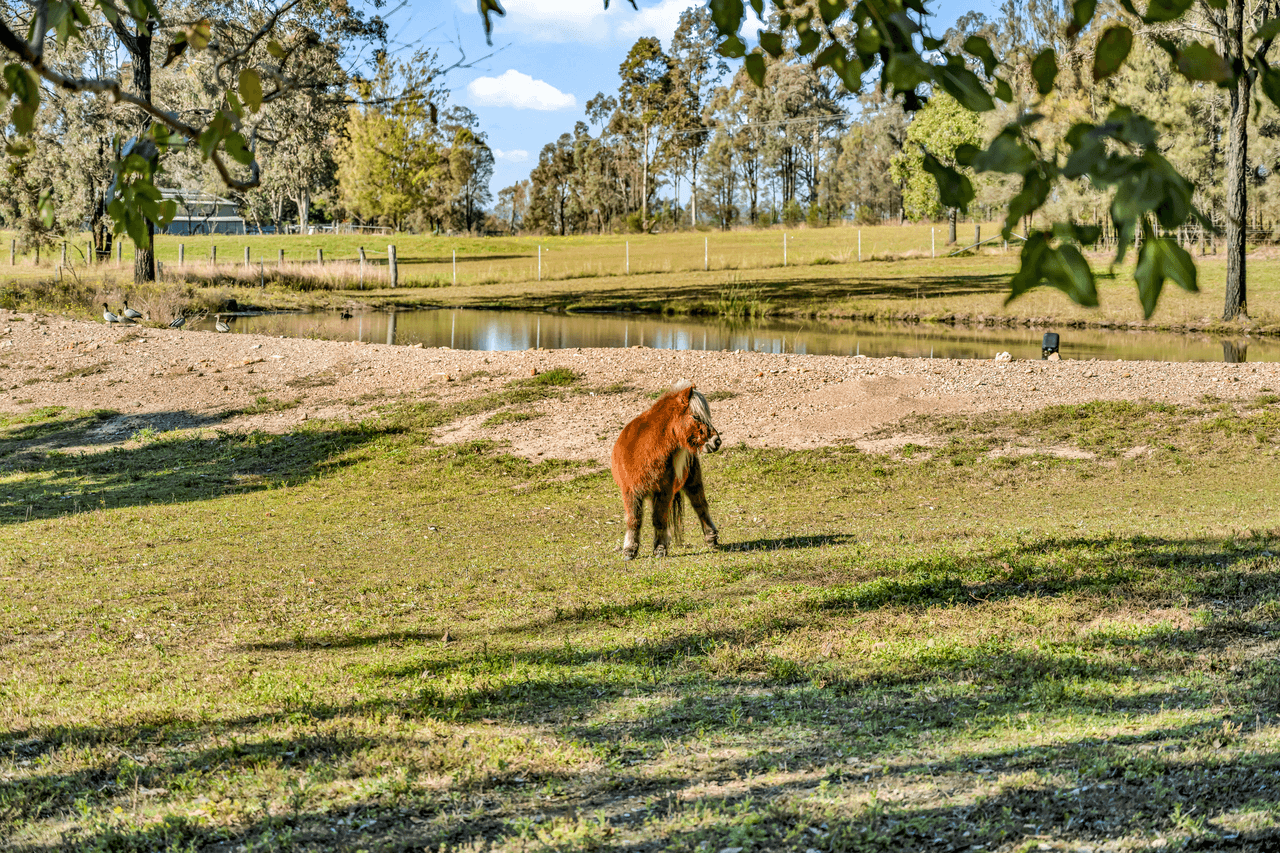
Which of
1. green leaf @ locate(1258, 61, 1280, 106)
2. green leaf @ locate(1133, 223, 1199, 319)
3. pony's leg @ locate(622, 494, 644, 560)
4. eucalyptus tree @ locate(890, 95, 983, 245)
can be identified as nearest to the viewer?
green leaf @ locate(1133, 223, 1199, 319)

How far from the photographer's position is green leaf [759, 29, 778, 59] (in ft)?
10.2

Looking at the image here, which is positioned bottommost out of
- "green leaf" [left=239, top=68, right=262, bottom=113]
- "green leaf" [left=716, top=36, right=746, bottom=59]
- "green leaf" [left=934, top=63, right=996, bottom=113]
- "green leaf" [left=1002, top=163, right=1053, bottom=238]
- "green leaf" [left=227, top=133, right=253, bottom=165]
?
"green leaf" [left=1002, top=163, right=1053, bottom=238]

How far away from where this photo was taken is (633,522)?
8.96 metres

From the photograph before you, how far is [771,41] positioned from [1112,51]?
3.63ft

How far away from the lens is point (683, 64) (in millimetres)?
93438

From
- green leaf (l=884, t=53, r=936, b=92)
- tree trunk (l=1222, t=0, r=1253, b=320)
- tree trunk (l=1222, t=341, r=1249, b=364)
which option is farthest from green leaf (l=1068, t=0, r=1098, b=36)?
tree trunk (l=1222, t=0, r=1253, b=320)

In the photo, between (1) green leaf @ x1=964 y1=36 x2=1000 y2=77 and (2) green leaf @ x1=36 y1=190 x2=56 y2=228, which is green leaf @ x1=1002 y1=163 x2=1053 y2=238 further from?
(2) green leaf @ x1=36 y1=190 x2=56 y2=228

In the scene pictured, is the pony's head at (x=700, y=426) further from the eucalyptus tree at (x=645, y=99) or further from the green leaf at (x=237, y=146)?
the eucalyptus tree at (x=645, y=99)

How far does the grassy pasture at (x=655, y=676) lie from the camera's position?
385 cm

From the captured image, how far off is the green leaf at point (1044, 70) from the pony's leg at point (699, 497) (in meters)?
6.21

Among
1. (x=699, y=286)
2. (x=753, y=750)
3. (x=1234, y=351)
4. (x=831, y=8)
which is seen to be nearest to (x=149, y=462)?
(x=753, y=750)

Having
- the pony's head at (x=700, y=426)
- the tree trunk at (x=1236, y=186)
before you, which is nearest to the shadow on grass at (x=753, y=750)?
the pony's head at (x=700, y=426)

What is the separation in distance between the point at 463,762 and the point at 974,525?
22.3 ft

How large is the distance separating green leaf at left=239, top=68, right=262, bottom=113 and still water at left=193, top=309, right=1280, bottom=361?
21.9m
